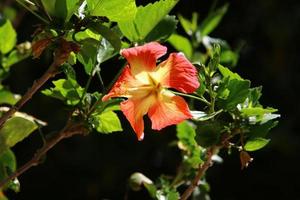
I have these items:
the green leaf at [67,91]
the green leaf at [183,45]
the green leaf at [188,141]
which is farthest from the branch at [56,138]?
the green leaf at [183,45]

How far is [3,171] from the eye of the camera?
0.92 m

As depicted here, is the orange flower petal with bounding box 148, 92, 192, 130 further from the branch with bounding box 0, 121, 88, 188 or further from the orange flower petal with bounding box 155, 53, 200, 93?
the branch with bounding box 0, 121, 88, 188

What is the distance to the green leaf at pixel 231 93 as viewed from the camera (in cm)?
74

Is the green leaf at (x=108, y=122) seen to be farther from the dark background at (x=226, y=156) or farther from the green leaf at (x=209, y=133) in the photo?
the dark background at (x=226, y=156)

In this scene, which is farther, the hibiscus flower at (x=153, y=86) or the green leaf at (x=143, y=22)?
the green leaf at (x=143, y=22)

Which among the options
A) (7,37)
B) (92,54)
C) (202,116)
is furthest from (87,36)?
(7,37)

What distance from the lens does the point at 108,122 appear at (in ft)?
2.84

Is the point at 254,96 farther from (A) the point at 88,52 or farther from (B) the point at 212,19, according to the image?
(B) the point at 212,19

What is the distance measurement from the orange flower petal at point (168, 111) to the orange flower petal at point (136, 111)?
0.01 metres

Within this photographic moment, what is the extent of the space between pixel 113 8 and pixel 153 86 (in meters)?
0.10

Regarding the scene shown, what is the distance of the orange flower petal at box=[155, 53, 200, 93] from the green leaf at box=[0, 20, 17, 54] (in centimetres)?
37

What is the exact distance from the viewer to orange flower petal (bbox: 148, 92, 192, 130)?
731 mm

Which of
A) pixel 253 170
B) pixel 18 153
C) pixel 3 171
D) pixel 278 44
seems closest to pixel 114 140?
pixel 18 153

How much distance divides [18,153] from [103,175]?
0.31 metres
